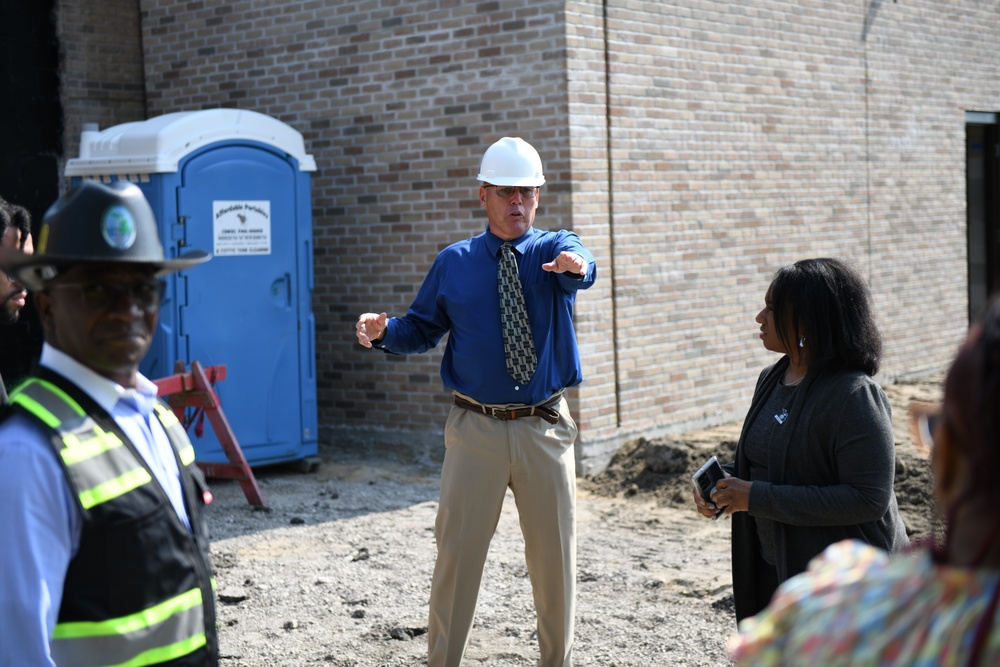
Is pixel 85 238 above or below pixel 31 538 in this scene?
above

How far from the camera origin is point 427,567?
22.1 ft

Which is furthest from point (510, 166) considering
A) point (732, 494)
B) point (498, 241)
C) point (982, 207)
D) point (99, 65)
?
point (982, 207)

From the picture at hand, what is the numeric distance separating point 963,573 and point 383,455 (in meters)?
8.39

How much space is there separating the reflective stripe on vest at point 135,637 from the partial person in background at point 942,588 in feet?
3.84

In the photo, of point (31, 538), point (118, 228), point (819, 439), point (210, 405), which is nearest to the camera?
point (31, 538)

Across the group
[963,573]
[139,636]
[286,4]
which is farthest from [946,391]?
[286,4]

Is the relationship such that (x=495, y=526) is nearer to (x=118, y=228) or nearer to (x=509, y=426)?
(x=509, y=426)

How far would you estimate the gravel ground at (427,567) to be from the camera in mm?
5484

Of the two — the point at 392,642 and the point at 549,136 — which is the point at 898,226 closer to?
the point at 549,136

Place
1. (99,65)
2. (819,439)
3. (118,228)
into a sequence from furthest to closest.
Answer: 1. (99,65)
2. (819,439)
3. (118,228)

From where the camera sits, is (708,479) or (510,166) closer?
(708,479)

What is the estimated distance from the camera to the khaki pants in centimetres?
462

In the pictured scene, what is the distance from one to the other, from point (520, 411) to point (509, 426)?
8cm

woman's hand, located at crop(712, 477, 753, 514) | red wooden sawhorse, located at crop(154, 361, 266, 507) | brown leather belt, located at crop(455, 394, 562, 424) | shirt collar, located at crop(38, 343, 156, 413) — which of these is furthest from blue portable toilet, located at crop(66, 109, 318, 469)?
shirt collar, located at crop(38, 343, 156, 413)
